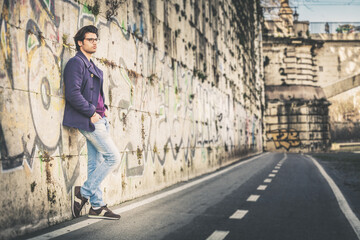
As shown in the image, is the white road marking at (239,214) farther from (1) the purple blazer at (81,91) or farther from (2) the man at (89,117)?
(1) the purple blazer at (81,91)

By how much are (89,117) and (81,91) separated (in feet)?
1.07

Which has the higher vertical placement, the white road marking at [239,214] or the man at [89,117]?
the man at [89,117]

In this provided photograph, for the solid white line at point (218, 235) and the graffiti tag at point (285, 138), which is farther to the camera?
the graffiti tag at point (285, 138)

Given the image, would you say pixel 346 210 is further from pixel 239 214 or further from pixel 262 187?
pixel 262 187

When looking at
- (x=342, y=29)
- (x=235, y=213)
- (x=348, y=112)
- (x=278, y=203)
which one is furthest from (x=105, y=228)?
(x=348, y=112)

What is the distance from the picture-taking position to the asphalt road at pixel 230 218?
478cm

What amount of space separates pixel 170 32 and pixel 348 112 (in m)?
63.2

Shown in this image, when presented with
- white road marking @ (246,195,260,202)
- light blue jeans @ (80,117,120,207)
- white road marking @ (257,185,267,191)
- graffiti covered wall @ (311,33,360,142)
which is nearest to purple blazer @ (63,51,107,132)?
A: light blue jeans @ (80,117,120,207)

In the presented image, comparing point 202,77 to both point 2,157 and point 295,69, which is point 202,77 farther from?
point 295,69

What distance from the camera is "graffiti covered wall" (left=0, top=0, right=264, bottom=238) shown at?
183 inches

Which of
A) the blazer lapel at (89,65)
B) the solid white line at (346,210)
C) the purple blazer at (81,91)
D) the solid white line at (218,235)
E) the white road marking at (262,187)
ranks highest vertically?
the blazer lapel at (89,65)

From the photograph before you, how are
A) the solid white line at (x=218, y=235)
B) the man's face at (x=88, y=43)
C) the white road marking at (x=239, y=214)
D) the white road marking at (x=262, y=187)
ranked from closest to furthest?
the solid white line at (x=218, y=235) → the man's face at (x=88, y=43) → the white road marking at (x=239, y=214) → the white road marking at (x=262, y=187)

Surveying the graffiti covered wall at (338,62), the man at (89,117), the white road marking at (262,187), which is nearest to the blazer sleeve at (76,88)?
the man at (89,117)

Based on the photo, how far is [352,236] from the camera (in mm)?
4750
